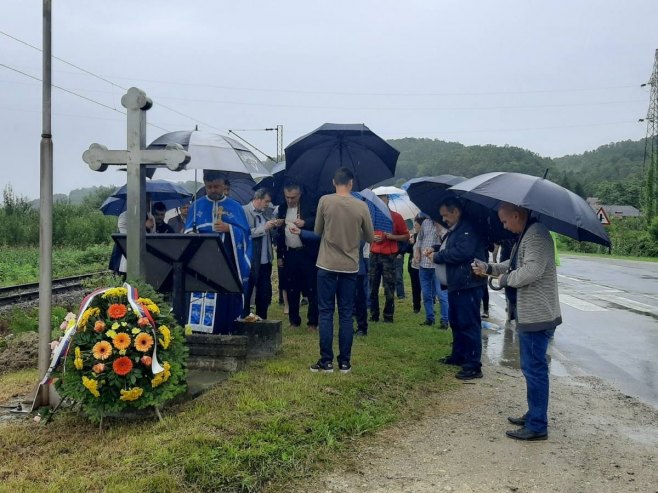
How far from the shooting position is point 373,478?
13.8ft

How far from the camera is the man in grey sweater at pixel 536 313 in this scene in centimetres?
501

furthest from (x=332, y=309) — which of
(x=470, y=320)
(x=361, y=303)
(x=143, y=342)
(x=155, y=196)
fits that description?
(x=155, y=196)

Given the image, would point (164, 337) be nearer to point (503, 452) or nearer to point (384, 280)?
point (503, 452)

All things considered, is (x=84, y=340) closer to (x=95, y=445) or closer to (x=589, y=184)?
(x=95, y=445)

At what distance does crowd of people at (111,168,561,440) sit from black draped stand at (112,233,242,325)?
77cm

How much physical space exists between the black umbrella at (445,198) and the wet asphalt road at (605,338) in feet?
5.71

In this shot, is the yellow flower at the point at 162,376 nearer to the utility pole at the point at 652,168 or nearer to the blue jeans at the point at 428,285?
the blue jeans at the point at 428,285

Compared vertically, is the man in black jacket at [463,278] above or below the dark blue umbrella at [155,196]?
below

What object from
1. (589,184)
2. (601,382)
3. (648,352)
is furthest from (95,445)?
(589,184)

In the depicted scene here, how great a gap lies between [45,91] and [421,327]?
20.3ft

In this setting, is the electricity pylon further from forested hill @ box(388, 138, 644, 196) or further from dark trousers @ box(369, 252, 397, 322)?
dark trousers @ box(369, 252, 397, 322)

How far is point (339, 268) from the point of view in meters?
6.24

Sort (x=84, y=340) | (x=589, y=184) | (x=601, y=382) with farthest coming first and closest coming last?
(x=589, y=184), (x=601, y=382), (x=84, y=340)

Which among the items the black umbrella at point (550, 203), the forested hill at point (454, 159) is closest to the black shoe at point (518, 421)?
the black umbrella at point (550, 203)
